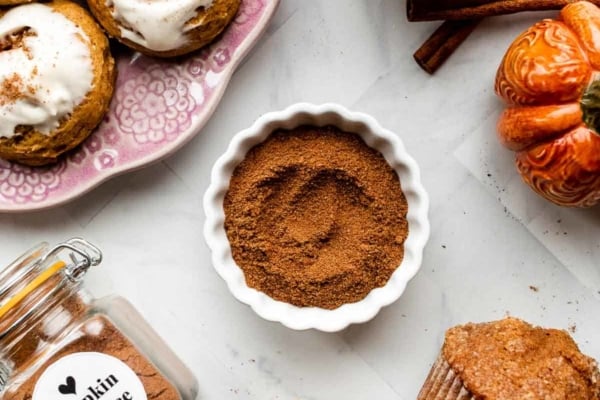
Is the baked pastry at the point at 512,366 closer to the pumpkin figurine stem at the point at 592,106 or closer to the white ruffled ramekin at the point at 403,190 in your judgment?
the white ruffled ramekin at the point at 403,190

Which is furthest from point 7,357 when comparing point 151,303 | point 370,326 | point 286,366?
point 370,326

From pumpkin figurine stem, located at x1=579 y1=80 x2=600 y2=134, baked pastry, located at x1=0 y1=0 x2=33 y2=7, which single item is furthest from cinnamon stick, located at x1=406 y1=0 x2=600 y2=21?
baked pastry, located at x1=0 y1=0 x2=33 y2=7

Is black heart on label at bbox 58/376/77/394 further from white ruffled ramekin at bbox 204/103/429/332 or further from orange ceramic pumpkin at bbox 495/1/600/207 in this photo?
orange ceramic pumpkin at bbox 495/1/600/207

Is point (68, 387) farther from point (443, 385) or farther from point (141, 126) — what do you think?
point (443, 385)

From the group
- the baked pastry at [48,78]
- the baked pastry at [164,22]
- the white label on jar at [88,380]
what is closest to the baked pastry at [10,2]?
the baked pastry at [48,78]

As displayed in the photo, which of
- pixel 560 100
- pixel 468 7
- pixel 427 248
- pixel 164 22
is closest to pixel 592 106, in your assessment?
pixel 560 100

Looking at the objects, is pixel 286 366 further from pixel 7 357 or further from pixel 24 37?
pixel 24 37
